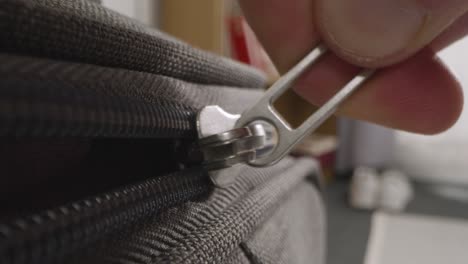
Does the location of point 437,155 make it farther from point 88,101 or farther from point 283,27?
point 88,101

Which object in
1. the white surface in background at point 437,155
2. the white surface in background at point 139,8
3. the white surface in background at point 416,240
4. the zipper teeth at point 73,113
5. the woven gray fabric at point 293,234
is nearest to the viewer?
the zipper teeth at point 73,113

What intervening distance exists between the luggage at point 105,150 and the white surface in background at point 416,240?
0.55 metres

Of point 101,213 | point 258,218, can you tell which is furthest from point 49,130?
point 258,218

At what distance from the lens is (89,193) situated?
17cm

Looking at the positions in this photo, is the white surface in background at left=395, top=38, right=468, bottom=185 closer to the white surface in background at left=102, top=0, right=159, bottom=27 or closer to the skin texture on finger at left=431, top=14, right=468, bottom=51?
the white surface in background at left=102, top=0, right=159, bottom=27

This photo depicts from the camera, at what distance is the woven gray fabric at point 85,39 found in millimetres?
128

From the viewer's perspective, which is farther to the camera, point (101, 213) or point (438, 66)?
point (438, 66)

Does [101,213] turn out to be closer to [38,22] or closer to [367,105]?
[38,22]

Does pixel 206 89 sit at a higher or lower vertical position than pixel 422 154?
higher

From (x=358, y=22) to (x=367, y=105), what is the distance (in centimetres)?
8

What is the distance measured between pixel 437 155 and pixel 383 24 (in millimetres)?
1167

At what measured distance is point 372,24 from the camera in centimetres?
19

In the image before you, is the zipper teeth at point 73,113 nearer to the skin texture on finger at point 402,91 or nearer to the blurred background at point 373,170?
the skin texture on finger at point 402,91

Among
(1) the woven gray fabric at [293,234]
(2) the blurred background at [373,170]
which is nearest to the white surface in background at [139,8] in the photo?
(2) the blurred background at [373,170]
